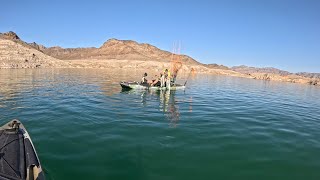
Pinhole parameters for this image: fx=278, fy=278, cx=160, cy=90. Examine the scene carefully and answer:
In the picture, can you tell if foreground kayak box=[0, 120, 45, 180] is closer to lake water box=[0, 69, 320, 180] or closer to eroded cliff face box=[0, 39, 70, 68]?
lake water box=[0, 69, 320, 180]

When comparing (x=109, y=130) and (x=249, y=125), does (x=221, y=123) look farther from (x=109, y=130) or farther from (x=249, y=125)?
(x=109, y=130)

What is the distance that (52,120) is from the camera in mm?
14555

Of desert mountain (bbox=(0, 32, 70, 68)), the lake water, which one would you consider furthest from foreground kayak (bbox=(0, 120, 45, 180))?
desert mountain (bbox=(0, 32, 70, 68))

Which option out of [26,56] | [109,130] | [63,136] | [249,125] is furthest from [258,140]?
[26,56]

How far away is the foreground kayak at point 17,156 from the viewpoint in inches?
250

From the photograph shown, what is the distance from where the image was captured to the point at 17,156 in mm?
7273

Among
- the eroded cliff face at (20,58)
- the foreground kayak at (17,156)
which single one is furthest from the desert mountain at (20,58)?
the foreground kayak at (17,156)

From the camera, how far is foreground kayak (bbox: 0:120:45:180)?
6.35m

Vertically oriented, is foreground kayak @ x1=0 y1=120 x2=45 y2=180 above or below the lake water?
above

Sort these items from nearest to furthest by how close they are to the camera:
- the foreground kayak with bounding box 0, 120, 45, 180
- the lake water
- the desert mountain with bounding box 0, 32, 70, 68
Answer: the foreground kayak with bounding box 0, 120, 45, 180 → the lake water → the desert mountain with bounding box 0, 32, 70, 68

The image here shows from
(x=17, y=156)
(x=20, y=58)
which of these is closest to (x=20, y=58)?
(x=20, y=58)

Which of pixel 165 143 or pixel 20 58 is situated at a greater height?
pixel 20 58

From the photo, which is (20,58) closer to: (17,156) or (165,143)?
(165,143)

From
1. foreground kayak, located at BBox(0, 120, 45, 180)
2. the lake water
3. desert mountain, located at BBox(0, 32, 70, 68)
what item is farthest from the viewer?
desert mountain, located at BBox(0, 32, 70, 68)
